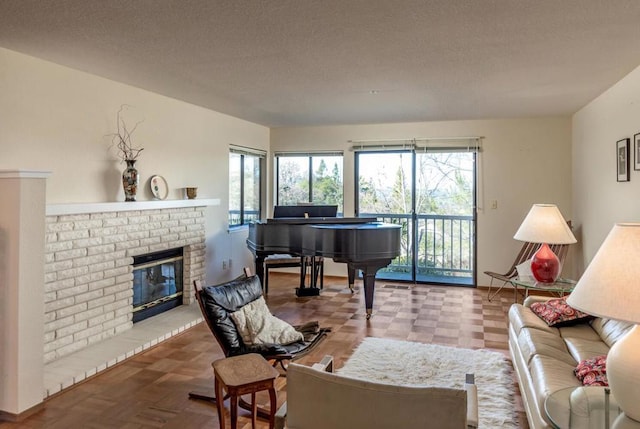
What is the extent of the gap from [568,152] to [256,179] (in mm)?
4380

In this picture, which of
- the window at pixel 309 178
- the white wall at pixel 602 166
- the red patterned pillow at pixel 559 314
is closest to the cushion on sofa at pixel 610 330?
the red patterned pillow at pixel 559 314

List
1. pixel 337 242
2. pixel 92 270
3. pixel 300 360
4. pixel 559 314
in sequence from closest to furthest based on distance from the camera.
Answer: pixel 559 314, pixel 300 360, pixel 92 270, pixel 337 242

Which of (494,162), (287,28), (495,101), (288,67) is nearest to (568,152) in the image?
(494,162)

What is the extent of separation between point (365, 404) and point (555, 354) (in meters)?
1.73

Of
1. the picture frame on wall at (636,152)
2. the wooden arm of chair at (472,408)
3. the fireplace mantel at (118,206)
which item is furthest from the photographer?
the picture frame on wall at (636,152)

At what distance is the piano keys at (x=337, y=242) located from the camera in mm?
4461

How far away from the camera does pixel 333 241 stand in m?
4.54

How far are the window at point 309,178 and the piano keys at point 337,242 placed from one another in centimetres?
169

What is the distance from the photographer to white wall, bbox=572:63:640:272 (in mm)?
3756

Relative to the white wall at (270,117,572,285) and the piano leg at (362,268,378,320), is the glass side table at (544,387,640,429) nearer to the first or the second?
the piano leg at (362,268,378,320)

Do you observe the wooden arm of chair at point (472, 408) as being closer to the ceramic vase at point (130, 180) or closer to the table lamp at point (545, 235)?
the table lamp at point (545, 235)

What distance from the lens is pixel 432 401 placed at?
1.25 m

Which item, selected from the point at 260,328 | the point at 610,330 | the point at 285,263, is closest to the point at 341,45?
the point at 260,328

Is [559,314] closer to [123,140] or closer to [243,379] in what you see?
[243,379]
